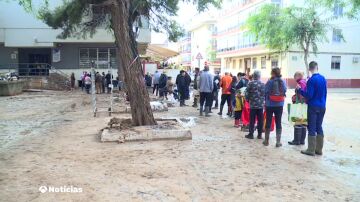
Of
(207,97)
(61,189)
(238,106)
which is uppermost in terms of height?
(207,97)

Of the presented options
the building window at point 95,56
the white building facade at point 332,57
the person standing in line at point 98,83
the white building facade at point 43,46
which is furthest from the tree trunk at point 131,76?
the white building facade at point 332,57

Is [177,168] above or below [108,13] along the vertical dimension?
below

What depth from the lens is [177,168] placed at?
6750mm

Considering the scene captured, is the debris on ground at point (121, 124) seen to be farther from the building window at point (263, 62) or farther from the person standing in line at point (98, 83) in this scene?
the building window at point (263, 62)

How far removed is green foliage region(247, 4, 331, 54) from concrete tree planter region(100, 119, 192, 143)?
79.2ft

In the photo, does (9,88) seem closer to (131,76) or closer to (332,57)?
(131,76)

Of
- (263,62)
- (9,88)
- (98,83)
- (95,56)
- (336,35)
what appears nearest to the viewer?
(9,88)

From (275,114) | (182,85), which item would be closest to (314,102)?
(275,114)

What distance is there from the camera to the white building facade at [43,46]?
105 feet

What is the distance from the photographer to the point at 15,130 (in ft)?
37.0

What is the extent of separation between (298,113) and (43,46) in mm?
27188

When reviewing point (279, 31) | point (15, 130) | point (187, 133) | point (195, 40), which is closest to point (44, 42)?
point (279, 31)

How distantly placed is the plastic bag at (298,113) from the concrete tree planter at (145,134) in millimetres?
2273

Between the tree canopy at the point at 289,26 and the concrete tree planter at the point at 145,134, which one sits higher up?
the tree canopy at the point at 289,26
